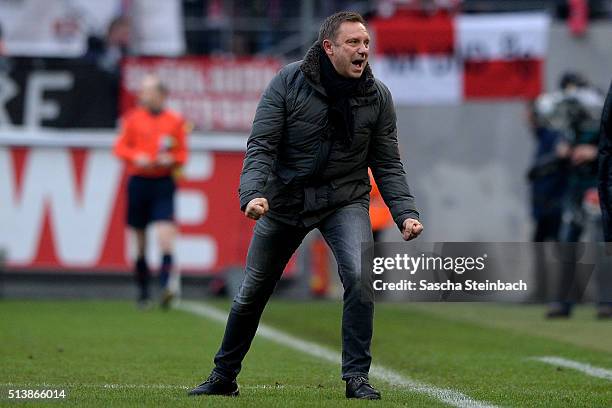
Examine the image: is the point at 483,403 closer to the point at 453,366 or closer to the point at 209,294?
the point at 453,366

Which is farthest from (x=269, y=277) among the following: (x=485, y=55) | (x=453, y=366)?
(x=485, y=55)

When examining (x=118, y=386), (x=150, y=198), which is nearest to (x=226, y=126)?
(x=150, y=198)

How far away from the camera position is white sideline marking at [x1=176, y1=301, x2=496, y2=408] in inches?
280

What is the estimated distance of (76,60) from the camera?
17.3 metres

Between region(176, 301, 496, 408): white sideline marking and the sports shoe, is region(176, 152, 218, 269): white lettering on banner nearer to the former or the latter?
region(176, 301, 496, 408): white sideline marking

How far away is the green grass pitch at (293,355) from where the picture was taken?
282 inches

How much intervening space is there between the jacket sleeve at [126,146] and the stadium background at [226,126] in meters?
1.55

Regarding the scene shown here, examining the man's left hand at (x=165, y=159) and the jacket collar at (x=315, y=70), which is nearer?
the jacket collar at (x=315, y=70)

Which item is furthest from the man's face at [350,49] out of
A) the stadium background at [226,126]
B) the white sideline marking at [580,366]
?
the stadium background at [226,126]

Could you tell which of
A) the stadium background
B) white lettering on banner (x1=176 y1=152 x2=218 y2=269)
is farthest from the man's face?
white lettering on banner (x1=176 y1=152 x2=218 y2=269)

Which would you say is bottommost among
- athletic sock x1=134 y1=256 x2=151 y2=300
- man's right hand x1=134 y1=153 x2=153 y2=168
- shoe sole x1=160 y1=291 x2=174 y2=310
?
shoe sole x1=160 y1=291 x2=174 y2=310

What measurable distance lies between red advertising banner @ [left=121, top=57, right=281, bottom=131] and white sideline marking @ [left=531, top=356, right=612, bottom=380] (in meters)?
8.15

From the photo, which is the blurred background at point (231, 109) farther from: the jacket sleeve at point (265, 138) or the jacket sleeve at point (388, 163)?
the jacket sleeve at point (265, 138)

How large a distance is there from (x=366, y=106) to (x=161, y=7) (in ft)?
41.7
